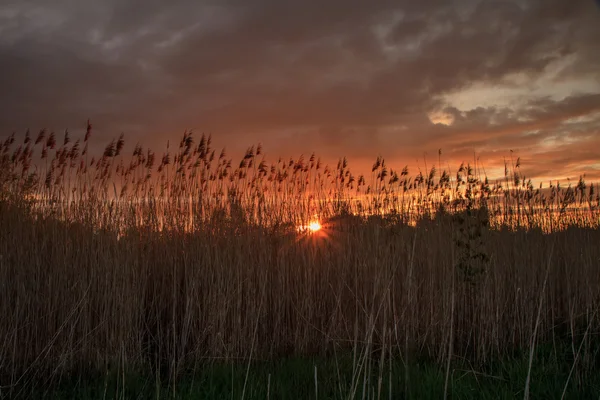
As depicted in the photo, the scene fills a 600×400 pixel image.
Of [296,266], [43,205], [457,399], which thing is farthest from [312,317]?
[43,205]

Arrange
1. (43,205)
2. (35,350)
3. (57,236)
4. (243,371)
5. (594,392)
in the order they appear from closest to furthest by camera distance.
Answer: (594,392)
(243,371)
(35,350)
(57,236)
(43,205)

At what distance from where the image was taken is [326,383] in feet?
12.3

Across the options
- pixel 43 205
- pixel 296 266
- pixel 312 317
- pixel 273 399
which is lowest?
pixel 273 399

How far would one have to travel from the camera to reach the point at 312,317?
16.6 ft

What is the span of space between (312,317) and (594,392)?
2589 mm

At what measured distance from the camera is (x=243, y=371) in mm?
4129

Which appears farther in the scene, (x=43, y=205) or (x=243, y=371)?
(x=43, y=205)

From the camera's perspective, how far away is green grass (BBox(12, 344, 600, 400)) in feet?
11.5

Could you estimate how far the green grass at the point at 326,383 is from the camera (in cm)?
351

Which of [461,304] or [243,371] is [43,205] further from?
[461,304]

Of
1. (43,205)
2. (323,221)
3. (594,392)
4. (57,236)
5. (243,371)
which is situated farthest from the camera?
(323,221)

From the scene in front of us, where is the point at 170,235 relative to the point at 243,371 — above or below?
above

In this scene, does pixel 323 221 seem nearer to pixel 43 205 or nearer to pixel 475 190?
pixel 475 190

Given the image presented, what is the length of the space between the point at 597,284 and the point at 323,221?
3340mm
